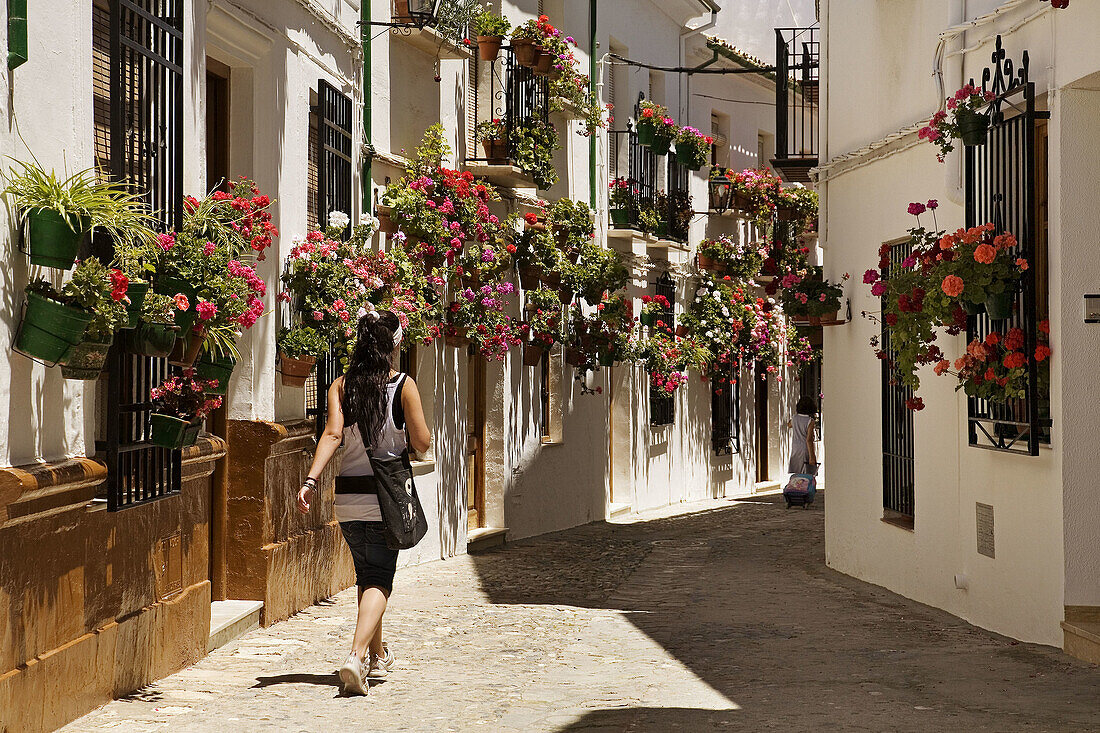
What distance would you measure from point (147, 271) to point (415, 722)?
8.10 feet

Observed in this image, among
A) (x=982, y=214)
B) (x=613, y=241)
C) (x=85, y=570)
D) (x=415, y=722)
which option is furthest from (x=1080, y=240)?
(x=613, y=241)

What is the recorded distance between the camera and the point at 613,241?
1948 centimetres

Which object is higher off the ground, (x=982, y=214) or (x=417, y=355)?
(x=982, y=214)

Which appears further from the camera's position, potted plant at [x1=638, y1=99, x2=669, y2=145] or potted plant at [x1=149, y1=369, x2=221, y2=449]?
potted plant at [x1=638, y1=99, x2=669, y2=145]

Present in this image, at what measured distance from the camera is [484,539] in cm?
1459

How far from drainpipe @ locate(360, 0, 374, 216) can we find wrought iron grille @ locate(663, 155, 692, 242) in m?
10.2

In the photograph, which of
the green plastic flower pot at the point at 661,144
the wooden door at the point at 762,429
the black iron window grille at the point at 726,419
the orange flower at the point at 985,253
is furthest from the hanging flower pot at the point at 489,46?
the wooden door at the point at 762,429

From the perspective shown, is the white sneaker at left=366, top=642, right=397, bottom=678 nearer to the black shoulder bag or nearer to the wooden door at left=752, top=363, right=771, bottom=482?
the black shoulder bag

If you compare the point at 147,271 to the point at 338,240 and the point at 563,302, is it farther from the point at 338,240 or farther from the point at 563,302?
the point at 563,302

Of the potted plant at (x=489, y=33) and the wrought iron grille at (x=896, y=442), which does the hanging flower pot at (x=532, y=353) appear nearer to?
the potted plant at (x=489, y=33)

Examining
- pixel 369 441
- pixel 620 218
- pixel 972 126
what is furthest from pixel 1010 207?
pixel 620 218

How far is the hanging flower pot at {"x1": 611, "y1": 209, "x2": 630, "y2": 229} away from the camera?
1942 centimetres

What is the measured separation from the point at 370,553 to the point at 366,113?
5.60 m

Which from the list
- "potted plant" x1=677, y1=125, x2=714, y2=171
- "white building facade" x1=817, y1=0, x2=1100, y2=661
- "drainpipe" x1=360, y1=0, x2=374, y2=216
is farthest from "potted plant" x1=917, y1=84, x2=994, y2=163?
"potted plant" x1=677, y1=125, x2=714, y2=171
